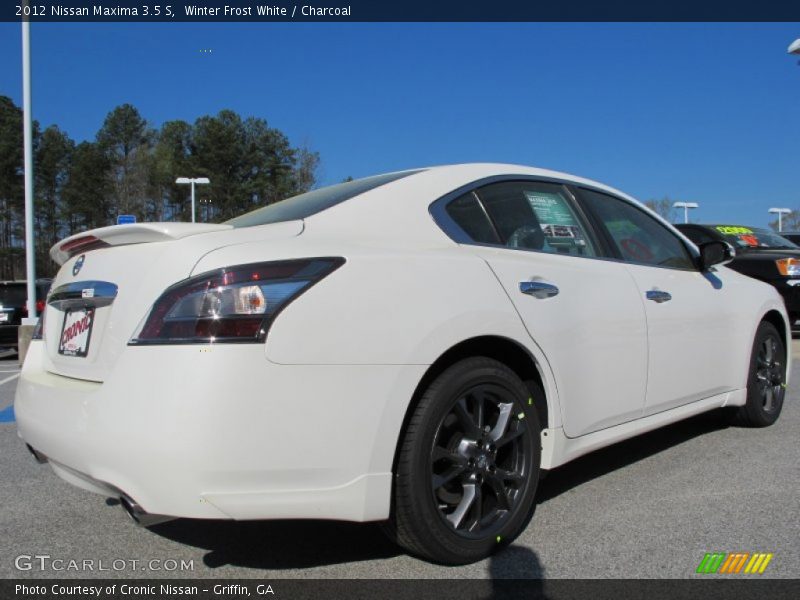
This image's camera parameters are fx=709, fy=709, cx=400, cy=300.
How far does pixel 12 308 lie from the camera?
12789mm

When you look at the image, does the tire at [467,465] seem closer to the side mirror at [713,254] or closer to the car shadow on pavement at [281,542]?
the car shadow on pavement at [281,542]

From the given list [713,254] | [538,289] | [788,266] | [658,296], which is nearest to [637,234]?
[658,296]

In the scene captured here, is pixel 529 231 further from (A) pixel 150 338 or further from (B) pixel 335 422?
(A) pixel 150 338

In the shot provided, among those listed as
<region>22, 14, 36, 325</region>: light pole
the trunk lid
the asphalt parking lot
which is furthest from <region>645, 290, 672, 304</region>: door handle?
<region>22, 14, 36, 325</region>: light pole

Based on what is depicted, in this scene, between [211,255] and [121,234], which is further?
[121,234]

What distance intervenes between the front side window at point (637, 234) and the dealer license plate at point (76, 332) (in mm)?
2349

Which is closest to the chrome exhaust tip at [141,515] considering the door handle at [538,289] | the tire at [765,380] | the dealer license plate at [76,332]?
the dealer license plate at [76,332]

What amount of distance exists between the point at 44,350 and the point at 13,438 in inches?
93.8

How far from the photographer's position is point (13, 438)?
192 inches

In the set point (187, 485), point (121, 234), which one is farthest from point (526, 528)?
point (121, 234)

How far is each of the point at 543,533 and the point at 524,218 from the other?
4.45 feet

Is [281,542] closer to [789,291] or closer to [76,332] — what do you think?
[76,332]

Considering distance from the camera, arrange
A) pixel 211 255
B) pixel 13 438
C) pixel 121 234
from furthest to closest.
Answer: pixel 13 438 → pixel 121 234 → pixel 211 255

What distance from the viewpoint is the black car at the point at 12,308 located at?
12594mm
